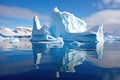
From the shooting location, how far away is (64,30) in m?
37.8

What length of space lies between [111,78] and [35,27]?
107ft

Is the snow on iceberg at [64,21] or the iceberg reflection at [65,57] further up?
the snow on iceberg at [64,21]

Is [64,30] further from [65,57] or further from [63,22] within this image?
[65,57]

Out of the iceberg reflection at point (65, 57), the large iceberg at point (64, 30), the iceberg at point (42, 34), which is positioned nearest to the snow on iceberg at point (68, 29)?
the large iceberg at point (64, 30)

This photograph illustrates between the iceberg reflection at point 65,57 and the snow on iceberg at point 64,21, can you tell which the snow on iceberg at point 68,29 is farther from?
the iceberg reflection at point 65,57

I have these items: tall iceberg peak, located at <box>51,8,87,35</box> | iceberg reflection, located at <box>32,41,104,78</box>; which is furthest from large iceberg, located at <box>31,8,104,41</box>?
iceberg reflection, located at <box>32,41,104,78</box>

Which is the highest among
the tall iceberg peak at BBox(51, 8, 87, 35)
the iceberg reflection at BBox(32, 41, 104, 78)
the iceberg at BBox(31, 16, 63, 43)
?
the tall iceberg peak at BBox(51, 8, 87, 35)

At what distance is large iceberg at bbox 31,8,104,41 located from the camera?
3616cm

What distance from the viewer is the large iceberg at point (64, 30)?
36.2 meters

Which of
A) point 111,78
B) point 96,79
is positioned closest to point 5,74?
point 96,79

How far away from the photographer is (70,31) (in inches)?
1499

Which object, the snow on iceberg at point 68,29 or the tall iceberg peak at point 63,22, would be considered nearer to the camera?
the snow on iceberg at point 68,29

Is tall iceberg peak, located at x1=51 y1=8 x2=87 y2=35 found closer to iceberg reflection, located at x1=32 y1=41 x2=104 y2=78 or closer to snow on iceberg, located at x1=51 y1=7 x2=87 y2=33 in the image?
snow on iceberg, located at x1=51 y1=7 x2=87 y2=33

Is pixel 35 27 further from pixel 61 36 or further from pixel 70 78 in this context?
pixel 70 78
